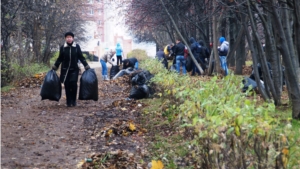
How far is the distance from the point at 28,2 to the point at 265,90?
1227cm

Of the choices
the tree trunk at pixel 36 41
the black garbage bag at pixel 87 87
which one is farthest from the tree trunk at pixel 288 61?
the tree trunk at pixel 36 41

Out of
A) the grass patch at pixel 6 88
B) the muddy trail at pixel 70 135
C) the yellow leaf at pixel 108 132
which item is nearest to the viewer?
the muddy trail at pixel 70 135

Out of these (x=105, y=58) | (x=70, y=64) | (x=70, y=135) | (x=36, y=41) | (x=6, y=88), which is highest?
(x=36, y=41)

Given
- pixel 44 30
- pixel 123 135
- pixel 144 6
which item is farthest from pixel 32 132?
pixel 44 30

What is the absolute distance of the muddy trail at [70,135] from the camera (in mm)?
6230

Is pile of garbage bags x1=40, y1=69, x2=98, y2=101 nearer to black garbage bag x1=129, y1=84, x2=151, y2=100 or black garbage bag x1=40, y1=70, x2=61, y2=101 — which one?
black garbage bag x1=40, y1=70, x2=61, y2=101

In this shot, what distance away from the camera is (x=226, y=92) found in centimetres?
618

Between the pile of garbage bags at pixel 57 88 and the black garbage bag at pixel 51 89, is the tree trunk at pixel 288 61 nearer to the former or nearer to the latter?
the pile of garbage bags at pixel 57 88

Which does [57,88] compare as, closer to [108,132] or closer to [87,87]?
[87,87]

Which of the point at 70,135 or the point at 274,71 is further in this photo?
the point at 274,71

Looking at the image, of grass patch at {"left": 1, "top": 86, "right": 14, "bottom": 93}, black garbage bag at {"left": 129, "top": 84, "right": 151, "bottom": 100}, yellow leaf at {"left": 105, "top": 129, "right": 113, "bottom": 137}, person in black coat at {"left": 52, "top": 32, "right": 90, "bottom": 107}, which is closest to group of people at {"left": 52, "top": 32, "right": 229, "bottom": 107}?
person in black coat at {"left": 52, "top": 32, "right": 90, "bottom": 107}

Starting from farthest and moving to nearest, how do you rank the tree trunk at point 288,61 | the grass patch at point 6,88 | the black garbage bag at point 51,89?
the grass patch at point 6,88 < the black garbage bag at point 51,89 < the tree trunk at point 288,61

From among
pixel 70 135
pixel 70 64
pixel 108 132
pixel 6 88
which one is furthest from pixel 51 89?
pixel 6 88

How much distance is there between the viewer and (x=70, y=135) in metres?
8.29
